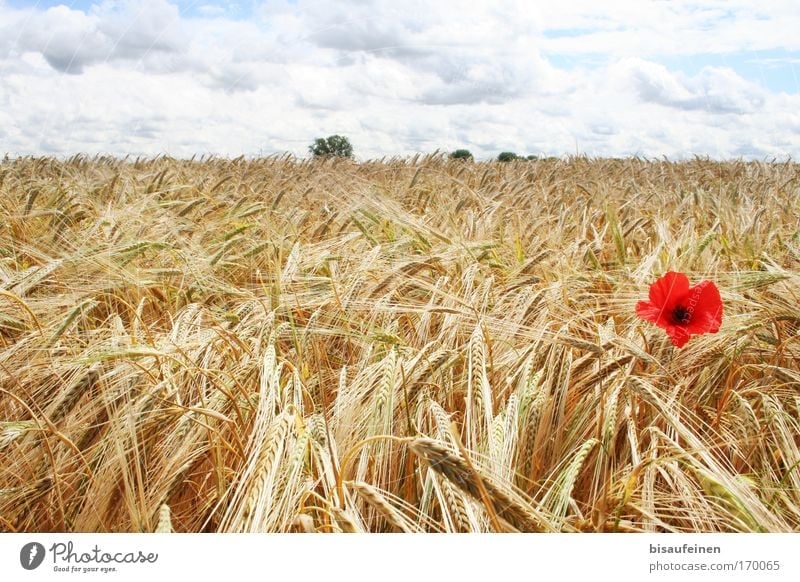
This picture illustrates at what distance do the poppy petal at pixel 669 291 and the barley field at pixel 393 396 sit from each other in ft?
0.45

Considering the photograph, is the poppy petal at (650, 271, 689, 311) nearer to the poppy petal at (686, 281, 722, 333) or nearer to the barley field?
the poppy petal at (686, 281, 722, 333)

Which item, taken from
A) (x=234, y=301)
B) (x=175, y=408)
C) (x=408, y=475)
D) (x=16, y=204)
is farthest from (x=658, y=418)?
(x=16, y=204)

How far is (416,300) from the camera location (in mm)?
1964

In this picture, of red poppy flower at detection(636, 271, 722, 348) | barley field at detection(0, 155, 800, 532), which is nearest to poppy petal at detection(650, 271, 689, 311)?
red poppy flower at detection(636, 271, 722, 348)

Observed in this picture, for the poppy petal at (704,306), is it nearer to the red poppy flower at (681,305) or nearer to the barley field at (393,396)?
the red poppy flower at (681,305)

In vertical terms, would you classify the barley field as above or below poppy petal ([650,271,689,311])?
below

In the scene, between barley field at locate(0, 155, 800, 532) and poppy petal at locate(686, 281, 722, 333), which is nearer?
barley field at locate(0, 155, 800, 532)

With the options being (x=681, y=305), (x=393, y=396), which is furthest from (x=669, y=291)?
(x=393, y=396)

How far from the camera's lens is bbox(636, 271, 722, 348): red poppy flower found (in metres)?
1.44

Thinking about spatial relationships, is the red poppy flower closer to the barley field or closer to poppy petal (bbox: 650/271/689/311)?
poppy petal (bbox: 650/271/689/311)

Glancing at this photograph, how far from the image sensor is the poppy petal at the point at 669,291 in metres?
1.45

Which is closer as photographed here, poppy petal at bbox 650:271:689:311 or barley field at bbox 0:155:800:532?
barley field at bbox 0:155:800:532

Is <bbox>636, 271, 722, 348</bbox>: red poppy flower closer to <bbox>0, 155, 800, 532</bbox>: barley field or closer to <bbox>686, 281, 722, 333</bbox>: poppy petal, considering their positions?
<bbox>686, 281, 722, 333</bbox>: poppy petal
